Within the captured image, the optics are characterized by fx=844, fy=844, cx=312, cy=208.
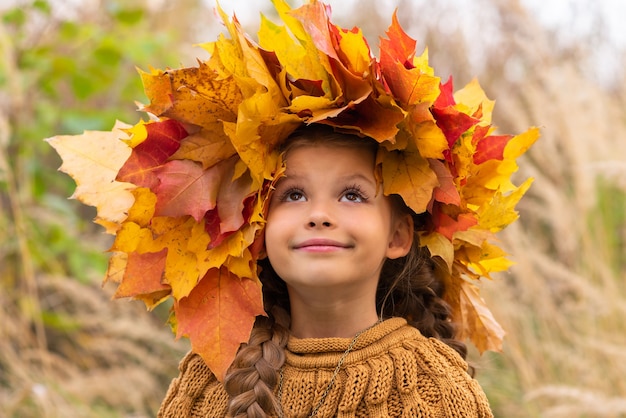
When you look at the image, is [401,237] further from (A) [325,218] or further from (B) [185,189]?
(B) [185,189]

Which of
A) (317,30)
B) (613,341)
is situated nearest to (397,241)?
(317,30)

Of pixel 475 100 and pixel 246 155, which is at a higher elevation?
pixel 475 100

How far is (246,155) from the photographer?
5.20 ft

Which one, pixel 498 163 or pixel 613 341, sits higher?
pixel 498 163

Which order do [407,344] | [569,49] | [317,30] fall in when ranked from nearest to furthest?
[317,30] < [407,344] < [569,49]

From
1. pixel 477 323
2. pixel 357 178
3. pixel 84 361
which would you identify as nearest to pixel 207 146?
pixel 357 178

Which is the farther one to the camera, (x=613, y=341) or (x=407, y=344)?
(x=613, y=341)

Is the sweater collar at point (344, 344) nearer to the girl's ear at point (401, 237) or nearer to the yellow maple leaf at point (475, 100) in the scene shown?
the girl's ear at point (401, 237)

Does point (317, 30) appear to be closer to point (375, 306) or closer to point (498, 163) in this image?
point (498, 163)

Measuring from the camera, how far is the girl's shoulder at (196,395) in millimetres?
1768

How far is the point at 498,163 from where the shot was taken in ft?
5.82

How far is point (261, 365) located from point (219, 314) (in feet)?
0.47

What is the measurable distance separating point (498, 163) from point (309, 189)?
423mm

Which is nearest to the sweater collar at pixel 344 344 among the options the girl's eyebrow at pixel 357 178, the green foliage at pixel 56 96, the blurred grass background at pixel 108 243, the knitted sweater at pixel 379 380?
the knitted sweater at pixel 379 380
